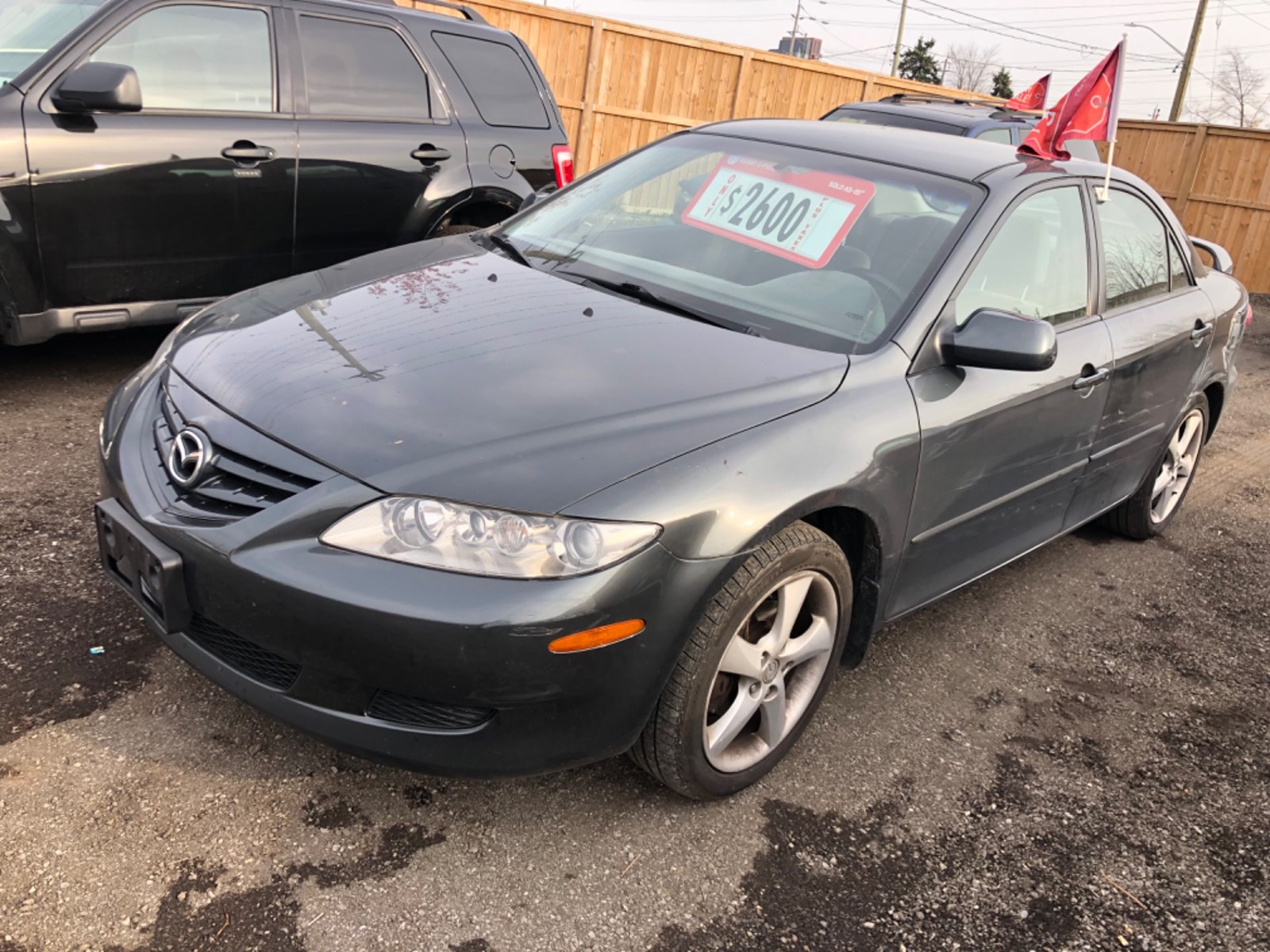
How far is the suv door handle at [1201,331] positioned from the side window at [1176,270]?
0.57 feet

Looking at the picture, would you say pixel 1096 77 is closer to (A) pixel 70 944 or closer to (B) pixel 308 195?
(B) pixel 308 195

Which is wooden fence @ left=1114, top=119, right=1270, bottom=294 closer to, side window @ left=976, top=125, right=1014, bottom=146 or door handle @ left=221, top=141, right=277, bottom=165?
side window @ left=976, top=125, right=1014, bottom=146

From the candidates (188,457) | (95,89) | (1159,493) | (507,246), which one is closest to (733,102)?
(1159,493)

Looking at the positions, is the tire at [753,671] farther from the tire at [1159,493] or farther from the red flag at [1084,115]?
the tire at [1159,493]

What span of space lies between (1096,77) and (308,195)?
3514 millimetres

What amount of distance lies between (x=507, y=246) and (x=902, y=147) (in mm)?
1394

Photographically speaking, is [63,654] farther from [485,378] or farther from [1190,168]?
[1190,168]

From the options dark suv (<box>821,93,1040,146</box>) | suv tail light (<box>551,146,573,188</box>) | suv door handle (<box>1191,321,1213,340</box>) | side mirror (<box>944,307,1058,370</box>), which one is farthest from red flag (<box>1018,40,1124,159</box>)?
dark suv (<box>821,93,1040,146</box>)

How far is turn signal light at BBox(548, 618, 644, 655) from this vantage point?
6.85 ft

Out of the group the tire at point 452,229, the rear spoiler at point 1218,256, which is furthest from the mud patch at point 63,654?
the rear spoiler at point 1218,256

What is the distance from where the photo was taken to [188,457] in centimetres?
234

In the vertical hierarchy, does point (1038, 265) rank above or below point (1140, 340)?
above

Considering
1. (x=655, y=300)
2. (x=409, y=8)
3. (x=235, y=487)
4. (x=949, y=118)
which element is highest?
(x=409, y=8)

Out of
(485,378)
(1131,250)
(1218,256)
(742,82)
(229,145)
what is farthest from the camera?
(742,82)
